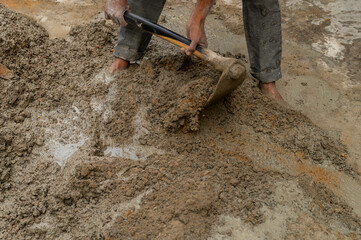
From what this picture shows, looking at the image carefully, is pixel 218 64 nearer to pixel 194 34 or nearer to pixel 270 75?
pixel 194 34

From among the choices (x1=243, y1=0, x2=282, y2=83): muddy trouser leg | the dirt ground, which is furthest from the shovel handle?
(x1=243, y1=0, x2=282, y2=83): muddy trouser leg

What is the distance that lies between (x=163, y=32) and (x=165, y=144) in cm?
79

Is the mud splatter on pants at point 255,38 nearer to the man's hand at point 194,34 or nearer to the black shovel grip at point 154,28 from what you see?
the black shovel grip at point 154,28

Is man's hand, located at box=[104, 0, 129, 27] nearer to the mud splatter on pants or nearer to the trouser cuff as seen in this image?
the mud splatter on pants

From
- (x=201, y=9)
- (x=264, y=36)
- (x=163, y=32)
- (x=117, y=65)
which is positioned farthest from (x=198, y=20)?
(x=117, y=65)

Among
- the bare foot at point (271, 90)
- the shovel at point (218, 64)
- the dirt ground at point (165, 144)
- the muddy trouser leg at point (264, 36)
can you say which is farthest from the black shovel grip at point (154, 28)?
the bare foot at point (271, 90)

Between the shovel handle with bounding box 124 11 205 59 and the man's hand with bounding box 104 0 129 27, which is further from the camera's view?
the man's hand with bounding box 104 0 129 27

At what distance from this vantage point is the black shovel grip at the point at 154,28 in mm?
2116

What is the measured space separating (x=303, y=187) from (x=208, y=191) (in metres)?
0.57

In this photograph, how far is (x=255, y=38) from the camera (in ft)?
8.20

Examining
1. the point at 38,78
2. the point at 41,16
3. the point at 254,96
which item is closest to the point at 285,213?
the point at 254,96

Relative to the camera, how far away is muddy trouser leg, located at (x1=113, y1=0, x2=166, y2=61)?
2.49 m

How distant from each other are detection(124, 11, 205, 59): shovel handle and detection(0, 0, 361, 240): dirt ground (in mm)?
217

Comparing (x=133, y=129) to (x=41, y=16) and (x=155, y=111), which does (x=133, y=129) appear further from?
(x=41, y=16)
